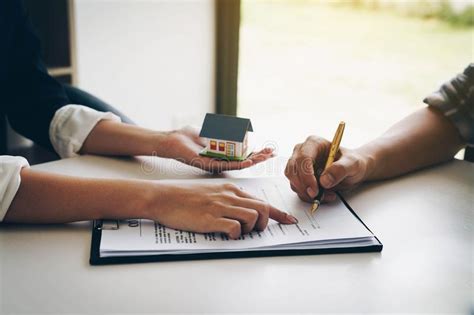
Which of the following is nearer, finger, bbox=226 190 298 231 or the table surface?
the table surface

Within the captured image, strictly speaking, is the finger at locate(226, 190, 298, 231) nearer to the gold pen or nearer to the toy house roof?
the gold pen

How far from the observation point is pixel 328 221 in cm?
82

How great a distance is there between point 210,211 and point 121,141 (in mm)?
380

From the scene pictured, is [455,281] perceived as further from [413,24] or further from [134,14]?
[413,24]

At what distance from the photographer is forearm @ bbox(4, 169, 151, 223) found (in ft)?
2.52

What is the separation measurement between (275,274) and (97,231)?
273 millimetres

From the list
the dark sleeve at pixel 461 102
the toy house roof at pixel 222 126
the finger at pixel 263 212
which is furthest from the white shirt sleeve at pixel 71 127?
the dark sleeve at pixel 461 102

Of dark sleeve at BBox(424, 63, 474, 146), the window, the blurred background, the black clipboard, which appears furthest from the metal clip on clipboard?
the window

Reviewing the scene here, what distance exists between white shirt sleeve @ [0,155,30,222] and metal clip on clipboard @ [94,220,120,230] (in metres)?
0.13

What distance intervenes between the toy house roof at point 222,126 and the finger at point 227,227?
26cm

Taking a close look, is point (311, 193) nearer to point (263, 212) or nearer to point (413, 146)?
point (263, 212)

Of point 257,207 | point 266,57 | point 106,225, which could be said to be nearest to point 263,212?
point 257,207

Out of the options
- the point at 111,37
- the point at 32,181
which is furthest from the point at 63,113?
the point at 111,37

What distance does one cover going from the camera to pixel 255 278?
665 millimetres
